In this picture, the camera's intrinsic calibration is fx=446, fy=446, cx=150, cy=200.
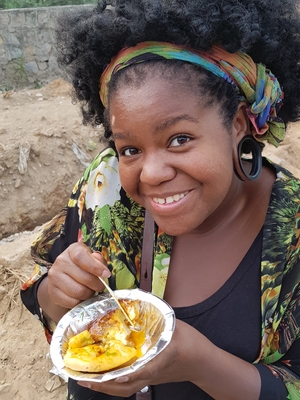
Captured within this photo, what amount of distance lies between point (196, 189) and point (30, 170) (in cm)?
410

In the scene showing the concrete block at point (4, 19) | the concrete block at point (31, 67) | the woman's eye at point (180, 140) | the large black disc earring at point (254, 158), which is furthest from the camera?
the concrete block at point (31, 67)

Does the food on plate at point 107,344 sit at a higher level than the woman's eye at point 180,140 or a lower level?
lower

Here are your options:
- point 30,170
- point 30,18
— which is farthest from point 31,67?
point 30,170

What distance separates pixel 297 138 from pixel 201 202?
177 inches

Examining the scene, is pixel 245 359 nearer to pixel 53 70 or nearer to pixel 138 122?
pixel 138 122

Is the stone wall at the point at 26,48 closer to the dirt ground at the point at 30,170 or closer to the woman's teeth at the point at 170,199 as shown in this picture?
the dirt ground at the point at 30,170

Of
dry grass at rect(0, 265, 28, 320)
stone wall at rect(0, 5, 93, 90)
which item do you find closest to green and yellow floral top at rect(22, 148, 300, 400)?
dry grass at rect(0, 265, 28, 320)

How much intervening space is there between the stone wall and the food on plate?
749 centimetres

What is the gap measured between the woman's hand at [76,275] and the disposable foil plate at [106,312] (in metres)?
0.04

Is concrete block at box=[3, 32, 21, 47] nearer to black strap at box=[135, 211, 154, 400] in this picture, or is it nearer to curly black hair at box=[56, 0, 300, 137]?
curly black hair at box=[56, 0, 300, 137]

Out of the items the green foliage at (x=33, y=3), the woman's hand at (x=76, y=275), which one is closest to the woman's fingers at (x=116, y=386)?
the woman's hand at (x=76, y=275)

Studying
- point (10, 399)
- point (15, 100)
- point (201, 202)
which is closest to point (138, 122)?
point (201, 202)

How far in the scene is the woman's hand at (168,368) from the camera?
112cm

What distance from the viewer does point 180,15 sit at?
3.88 ft
